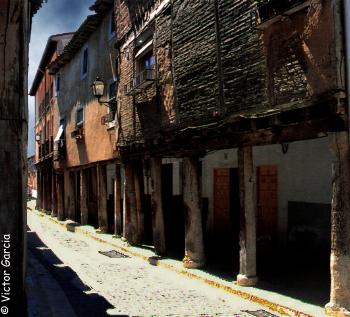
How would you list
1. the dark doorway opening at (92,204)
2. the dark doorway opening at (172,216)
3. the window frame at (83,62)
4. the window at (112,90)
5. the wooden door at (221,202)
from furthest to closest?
the dark doorway opening at (92,204)
the window frame at (83,62)
the window at (112,90)
the dark doorway opening at (172,216)
the wooden door at (221,202)

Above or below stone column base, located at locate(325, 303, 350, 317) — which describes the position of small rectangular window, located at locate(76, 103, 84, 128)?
above

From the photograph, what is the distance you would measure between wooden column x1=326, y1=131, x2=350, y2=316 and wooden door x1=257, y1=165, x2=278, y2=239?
5351 mm

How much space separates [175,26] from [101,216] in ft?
29.9

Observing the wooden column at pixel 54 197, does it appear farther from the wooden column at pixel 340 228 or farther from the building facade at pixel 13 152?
the building facade at pixel 13 152

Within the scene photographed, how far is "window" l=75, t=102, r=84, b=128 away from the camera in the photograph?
20.0m

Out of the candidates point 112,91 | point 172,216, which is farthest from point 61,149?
point 172,216

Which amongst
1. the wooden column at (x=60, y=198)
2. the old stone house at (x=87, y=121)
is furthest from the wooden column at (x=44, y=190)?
the old stone house at (x=87, y=121)

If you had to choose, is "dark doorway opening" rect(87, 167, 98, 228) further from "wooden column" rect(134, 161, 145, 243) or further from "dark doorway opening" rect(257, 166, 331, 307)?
"dark doorway opening" rect(257, 166, 331, 307)

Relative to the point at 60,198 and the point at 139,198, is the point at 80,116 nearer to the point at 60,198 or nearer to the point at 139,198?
the point at 60,198

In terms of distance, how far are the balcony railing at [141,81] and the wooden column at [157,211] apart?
1.99m

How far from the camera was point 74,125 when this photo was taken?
70.1 feet

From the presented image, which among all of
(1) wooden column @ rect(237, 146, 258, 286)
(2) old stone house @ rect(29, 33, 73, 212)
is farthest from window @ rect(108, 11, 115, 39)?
(2) old stone house @ rect(29, 33, 73, 212)

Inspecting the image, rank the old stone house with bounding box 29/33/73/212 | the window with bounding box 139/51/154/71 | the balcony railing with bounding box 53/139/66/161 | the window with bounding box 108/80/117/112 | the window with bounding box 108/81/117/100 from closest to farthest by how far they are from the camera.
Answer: the window with bounding box 139/51/154/71
the window with bounding box 108/80/117/112
the window with bounding box 108/81/117/100
the balcony railing with bounding box 53/139/66/161
the old stone house with bounding box 29/33/73/212

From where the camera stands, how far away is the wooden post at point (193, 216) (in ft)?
34.0
